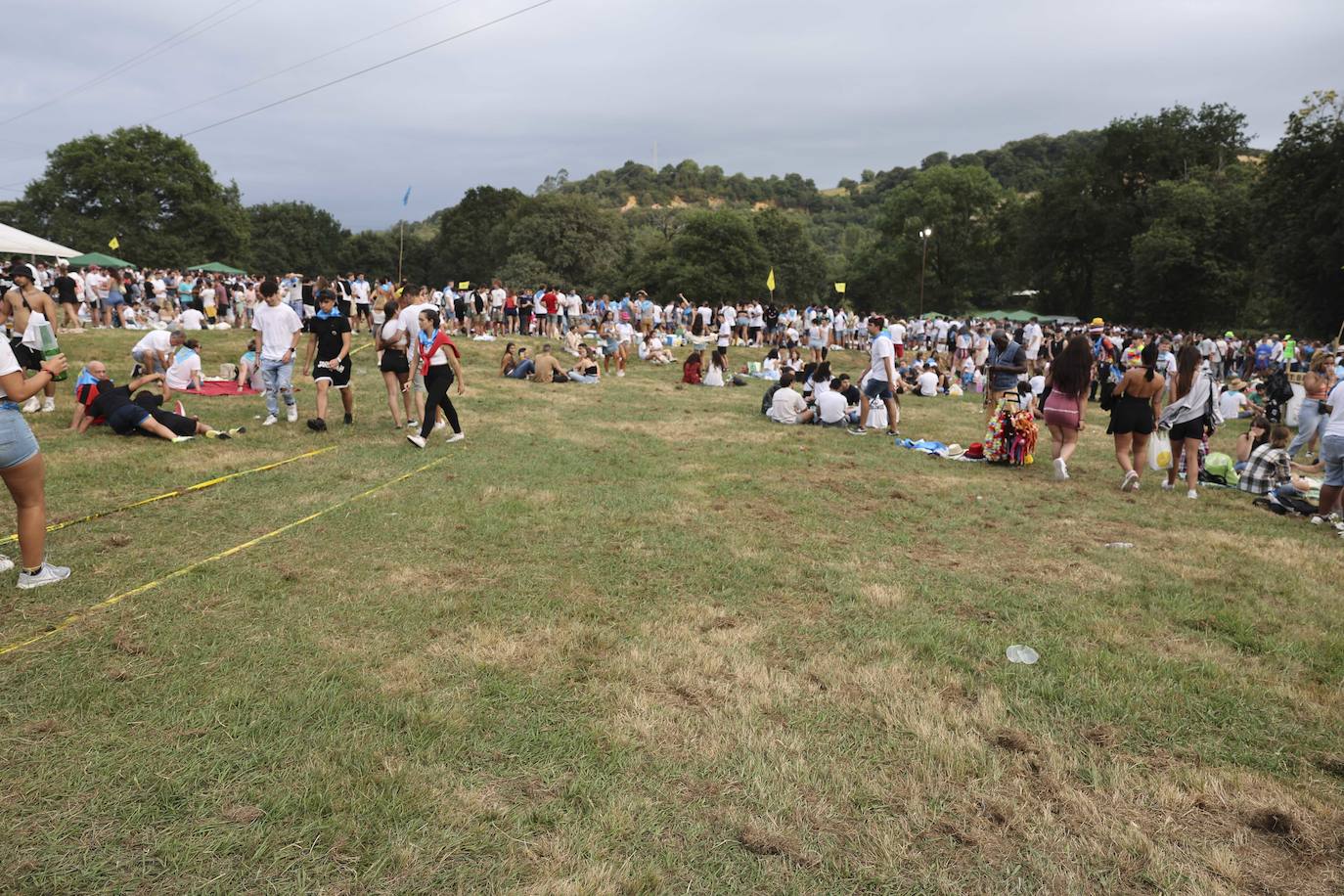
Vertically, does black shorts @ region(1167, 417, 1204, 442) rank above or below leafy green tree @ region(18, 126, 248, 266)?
below

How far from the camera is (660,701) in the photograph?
3.84 m

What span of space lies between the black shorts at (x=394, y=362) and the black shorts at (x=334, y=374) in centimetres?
63

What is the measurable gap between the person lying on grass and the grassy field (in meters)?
1.91

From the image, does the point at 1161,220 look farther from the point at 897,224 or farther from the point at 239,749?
the point at 239,749

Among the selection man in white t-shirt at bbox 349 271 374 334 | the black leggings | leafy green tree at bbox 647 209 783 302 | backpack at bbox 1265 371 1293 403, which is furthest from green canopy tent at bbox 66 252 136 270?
leafy green tree at bbox 647 209 783 302

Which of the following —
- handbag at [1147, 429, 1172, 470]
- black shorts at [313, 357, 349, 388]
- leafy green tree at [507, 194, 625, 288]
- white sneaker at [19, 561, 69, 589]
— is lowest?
handbag at [1147, 429, 1172, 470]

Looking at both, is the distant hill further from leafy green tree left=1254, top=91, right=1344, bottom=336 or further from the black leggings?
the black leggings

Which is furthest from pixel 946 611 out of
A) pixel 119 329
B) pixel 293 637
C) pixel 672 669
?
pixel 119 329

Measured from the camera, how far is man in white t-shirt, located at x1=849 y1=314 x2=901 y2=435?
11.4 meters

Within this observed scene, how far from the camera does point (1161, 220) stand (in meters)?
46.8

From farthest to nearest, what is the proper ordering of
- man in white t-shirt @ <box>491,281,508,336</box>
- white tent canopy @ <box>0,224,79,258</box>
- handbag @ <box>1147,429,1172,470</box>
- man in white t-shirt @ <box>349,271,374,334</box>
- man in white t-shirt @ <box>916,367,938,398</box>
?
man in white t-shirt @ <box>491,281,508,336</box> < man in white t-shirt @ <box>349,271,374,334</box> < white tent canopy @ <box>0,224,79,258</box> < man in white t-shirt @ <box>916,367,938,398</box> < handbag @ <box>1147,429,1172,470</box>

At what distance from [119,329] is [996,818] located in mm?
22568

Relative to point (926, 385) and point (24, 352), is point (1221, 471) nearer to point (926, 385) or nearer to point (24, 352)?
point (926, 385)

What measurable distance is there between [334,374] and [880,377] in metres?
8.03
